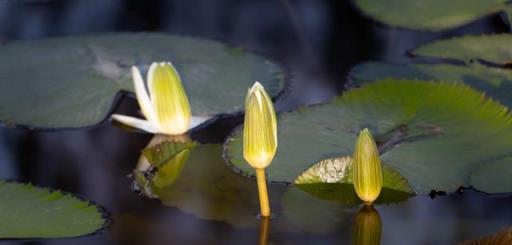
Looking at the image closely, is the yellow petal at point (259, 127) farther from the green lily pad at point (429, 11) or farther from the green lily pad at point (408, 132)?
the green lily pad at point (429, 11)

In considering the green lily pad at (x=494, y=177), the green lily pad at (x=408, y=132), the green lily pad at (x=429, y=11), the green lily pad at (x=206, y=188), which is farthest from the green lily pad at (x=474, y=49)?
the green lily pad at (x=206, y=188)

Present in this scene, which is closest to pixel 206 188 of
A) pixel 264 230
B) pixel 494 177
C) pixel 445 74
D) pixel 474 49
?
pixel 264 230

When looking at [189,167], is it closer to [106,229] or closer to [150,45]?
[106,229]

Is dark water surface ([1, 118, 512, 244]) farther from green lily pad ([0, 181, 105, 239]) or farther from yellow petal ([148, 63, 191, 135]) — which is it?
yellow petal ([148, 63, 191, 135])

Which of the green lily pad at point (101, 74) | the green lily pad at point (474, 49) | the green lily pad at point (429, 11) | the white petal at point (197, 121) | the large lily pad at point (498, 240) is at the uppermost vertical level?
the green lily pad at point (429, 11)

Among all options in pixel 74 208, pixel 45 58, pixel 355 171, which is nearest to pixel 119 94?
pixel 45 58

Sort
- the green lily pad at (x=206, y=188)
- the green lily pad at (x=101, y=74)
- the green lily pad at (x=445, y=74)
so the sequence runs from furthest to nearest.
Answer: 1. the green lily pad at (x=445, y=74)
2. the green lily pad at (x=101, y=74)
3. the green lily pad at (x=206, y=188)

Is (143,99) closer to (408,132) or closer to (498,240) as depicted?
(408,132)
